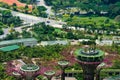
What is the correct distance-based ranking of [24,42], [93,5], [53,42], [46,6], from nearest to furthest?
[24,42], [53,42], [93,5], [46,6]

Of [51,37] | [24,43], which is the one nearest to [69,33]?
[51,37]

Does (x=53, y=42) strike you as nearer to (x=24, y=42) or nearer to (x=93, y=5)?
(x=24, y=42)

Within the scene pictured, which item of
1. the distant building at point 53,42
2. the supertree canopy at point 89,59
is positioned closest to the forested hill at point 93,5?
the distant building at point 53,42

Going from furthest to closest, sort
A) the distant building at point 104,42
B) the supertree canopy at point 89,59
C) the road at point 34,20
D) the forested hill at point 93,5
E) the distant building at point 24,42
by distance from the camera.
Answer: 1. the forested hill at point 93,5
2. the road at point 34,20
3. the distant building at point 104,42
4. the distant building at point 24,42
5. the supertree canopy at point 89,59

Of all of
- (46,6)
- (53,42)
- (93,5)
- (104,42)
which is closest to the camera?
(53,42)

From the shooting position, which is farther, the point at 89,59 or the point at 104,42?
the point at 104,42

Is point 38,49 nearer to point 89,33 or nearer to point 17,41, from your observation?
point 17,41

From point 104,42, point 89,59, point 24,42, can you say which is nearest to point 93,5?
point 104,42

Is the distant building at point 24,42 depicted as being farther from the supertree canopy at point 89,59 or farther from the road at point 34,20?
the supertree canopy at point 89,59
